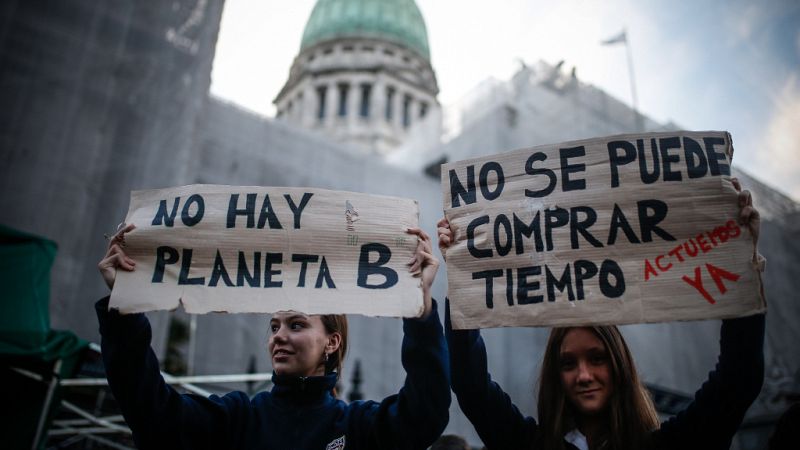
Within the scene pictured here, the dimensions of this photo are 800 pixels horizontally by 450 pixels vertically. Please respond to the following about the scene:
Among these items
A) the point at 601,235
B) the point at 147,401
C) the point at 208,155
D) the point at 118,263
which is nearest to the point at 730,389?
the point at 601,235

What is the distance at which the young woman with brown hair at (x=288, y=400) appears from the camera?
228cm

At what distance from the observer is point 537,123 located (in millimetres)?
21219

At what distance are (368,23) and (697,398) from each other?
4402cm

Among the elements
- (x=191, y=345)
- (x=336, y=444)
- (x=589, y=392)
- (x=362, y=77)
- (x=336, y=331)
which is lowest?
(x=336, y=444)

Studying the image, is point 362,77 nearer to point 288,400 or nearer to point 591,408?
point 288,400

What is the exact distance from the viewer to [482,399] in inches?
96.2

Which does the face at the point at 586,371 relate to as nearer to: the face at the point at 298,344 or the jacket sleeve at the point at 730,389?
the jacket sleeve at the point at 730,389

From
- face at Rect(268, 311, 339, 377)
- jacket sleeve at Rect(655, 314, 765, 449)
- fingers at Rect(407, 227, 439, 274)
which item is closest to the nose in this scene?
face at Rect(268, 311, 339, 377)

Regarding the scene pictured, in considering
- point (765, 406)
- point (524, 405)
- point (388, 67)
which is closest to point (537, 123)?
point (524, 405)

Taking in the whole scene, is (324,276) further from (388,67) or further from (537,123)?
(388,67)

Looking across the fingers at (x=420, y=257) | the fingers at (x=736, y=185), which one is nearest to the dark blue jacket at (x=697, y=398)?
the fingers at (x=420, y=257)

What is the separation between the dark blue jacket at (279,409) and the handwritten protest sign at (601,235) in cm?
25

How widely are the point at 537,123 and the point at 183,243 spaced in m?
19.7

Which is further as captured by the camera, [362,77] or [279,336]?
[362,77]
